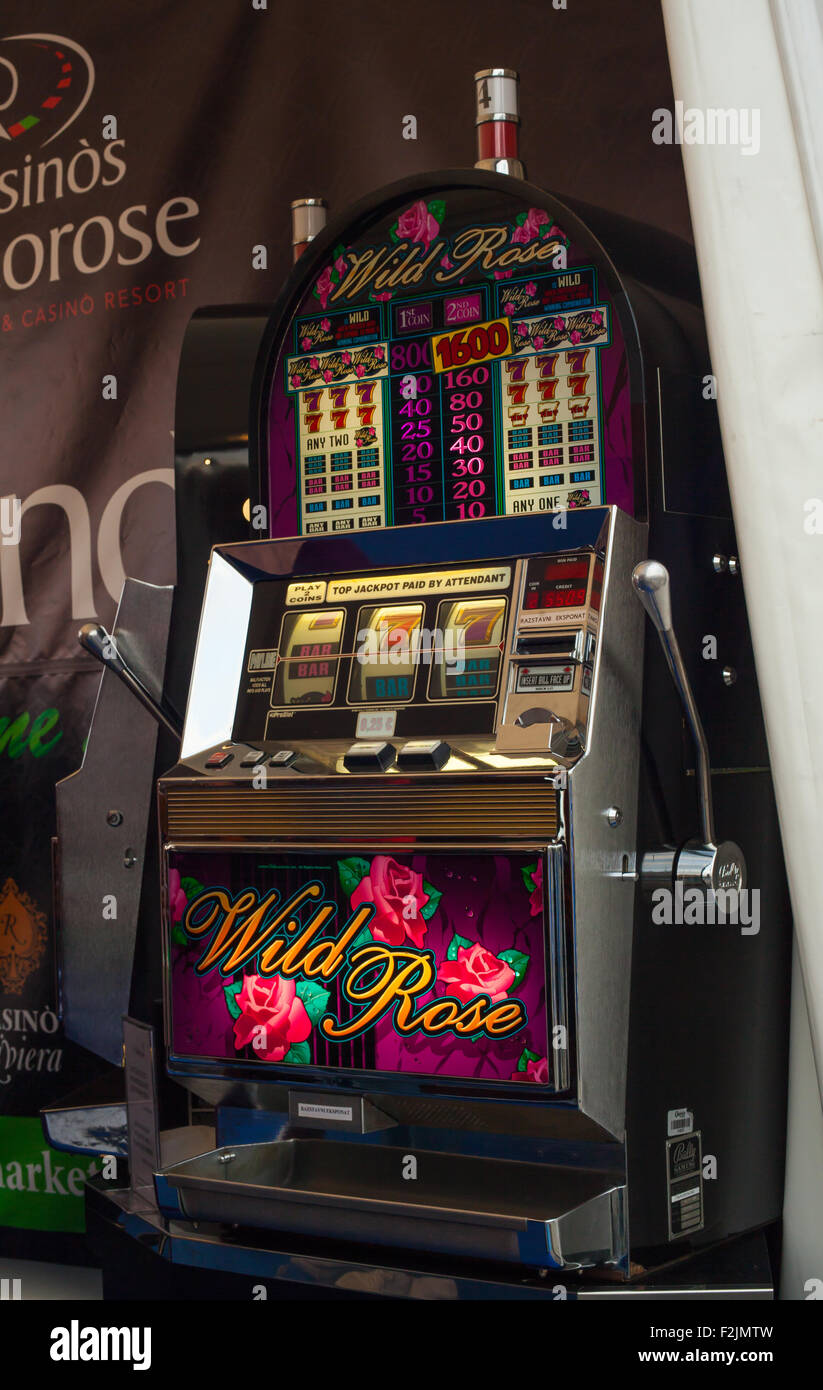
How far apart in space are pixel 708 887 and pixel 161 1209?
1052 mm

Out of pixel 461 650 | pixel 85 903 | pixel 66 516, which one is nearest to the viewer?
pixel 461 650

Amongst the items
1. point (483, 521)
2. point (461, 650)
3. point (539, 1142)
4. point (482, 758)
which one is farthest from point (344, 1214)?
point (483, 521)

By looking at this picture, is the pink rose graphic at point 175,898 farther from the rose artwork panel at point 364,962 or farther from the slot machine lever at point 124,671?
the slot machine lever at point 124,671

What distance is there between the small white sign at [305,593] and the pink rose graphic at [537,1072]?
858mm

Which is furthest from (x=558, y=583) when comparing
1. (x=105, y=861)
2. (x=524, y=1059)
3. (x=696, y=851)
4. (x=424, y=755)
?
(x=105, y=861)

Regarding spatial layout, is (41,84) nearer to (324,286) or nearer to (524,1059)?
(324,286)

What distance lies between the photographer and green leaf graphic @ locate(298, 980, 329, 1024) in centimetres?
219

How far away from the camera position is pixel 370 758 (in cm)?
213

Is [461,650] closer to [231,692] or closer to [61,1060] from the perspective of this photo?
[231,692]

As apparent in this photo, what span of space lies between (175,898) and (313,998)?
31 cm

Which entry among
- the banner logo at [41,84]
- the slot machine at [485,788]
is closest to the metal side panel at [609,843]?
the slot machine at [485,788]

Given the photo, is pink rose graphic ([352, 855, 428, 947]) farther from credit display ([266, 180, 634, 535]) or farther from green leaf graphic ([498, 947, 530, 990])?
credit display ([266, 180, 634, 535])

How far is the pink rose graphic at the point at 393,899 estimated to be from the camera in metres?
2.12

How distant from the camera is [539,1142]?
213 centimetres
